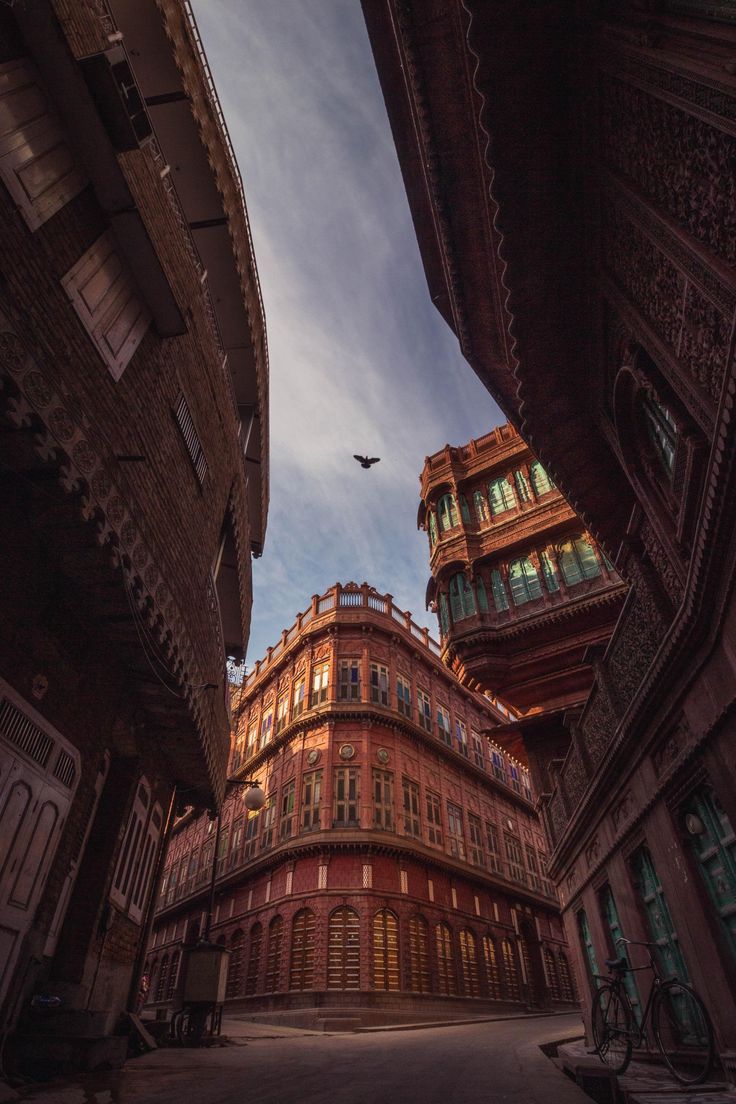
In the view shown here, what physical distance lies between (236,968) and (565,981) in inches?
792

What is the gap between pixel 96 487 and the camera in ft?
17.3

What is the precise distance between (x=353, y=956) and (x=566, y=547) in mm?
17748

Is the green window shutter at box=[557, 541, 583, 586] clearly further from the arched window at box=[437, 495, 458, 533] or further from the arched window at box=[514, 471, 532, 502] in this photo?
the arched window at box=[437, 495, 458, 533]

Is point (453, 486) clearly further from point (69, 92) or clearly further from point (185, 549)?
point (69, 92)

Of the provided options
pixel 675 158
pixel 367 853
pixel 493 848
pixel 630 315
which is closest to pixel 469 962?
pixel 493 848

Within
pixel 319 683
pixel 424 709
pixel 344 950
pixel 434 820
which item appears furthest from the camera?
pixel 424 709

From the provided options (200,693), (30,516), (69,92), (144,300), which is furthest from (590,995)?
(69,92)

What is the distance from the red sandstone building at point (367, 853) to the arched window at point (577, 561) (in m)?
15.2

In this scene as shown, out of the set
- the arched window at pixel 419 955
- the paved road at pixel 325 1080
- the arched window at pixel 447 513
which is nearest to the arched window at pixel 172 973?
the arched window at pixel 419 955

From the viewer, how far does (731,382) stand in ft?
11.6

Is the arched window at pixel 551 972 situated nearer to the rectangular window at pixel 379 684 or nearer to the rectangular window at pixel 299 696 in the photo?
the rectangular window at pixel 379 684

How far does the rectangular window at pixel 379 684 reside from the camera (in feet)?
92.2

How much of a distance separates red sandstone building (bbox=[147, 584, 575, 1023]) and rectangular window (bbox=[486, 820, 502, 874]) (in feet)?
0.52

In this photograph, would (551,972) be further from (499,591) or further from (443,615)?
(499,591)
